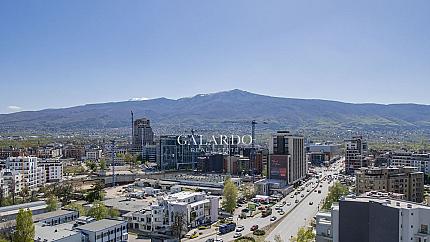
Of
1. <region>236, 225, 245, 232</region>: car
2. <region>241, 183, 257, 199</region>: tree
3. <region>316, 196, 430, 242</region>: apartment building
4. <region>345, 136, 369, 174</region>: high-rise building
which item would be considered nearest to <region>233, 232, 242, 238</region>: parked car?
<region>236, 225, 245, 232</region>: car

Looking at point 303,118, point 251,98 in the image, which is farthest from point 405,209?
point 251,98

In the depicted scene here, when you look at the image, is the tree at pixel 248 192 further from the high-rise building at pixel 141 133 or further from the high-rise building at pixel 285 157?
the high-rise building at pixel 141 133

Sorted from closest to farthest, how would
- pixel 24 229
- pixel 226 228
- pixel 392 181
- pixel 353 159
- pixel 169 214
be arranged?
pixel 24 229 → pixel 226 228 → pixel 169 214 → pixel 392 181 → pixel 353 159

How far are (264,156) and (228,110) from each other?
88.1 m

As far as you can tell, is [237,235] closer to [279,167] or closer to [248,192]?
[248,192]

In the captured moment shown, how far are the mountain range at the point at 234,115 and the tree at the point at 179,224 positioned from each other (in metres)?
77.2

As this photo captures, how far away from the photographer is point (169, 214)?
1252cm

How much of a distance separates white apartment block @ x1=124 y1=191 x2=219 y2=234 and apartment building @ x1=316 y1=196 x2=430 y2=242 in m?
5.67

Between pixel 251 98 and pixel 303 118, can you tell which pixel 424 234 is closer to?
pixel 303 118

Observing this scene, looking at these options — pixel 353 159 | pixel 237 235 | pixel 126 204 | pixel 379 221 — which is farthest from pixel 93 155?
pixel 379 221

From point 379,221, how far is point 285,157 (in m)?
12.9

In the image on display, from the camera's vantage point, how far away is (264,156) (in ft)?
84.1

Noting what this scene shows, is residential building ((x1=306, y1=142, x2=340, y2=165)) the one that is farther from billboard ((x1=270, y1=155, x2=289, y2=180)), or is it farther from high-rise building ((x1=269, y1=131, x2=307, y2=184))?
billboard ((x1=270, y1=155, x2=289, y2=180))

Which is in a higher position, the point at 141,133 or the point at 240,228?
the point at 141,133
